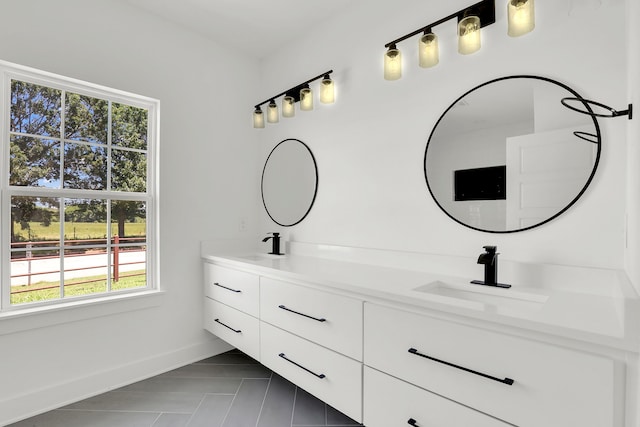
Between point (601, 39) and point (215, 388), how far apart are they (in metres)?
2.84

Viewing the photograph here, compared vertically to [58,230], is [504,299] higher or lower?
lower

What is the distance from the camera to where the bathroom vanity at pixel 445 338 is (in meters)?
0.92

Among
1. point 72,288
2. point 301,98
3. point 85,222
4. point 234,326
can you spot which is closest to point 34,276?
point 72,288

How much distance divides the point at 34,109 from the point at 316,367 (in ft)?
7.63

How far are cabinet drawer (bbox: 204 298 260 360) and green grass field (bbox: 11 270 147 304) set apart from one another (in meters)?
0.57

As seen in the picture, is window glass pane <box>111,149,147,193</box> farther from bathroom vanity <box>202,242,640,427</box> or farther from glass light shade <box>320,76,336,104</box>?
glass light shade <box>320,76,336,104</box>

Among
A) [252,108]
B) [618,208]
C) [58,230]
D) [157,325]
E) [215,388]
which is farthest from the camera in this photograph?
[252,108]

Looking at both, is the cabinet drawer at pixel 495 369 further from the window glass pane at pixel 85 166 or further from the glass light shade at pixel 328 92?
the window glass pane at pixel 85 166

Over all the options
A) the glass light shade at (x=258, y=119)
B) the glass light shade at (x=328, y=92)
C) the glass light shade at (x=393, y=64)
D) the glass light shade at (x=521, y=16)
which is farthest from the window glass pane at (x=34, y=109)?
the glass light shade at (x=521, y=16)

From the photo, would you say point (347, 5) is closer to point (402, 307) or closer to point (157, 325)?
point (402, 307)

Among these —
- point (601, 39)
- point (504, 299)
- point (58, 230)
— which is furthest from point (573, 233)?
point (58, 230)

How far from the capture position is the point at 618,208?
128cm

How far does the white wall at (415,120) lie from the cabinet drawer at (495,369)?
0.61 meters

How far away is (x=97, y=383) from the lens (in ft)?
7.00
